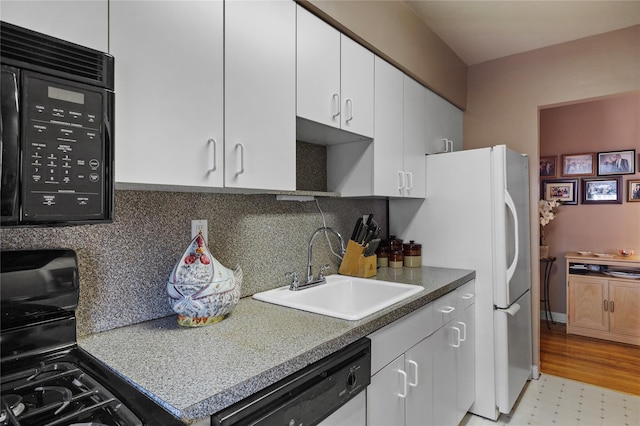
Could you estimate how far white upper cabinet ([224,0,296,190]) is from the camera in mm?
1182

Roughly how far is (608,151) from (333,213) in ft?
10.9

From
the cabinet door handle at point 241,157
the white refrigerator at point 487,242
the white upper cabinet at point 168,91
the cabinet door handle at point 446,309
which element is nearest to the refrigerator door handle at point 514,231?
the white refrigerator at point 487,242

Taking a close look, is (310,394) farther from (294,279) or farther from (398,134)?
(398,134)

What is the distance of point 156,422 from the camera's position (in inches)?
26.4

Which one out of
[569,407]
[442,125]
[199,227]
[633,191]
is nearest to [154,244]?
[199,227]

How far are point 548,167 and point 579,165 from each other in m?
0.28

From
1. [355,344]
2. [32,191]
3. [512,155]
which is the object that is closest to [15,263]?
[32,191]

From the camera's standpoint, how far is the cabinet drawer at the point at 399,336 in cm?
128

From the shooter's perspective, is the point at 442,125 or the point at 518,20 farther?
the point at 442,125

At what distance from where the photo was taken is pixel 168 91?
1.01m

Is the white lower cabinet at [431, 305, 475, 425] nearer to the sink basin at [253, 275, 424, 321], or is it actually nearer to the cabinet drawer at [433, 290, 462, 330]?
the cabinet drawer at [433, 290, 462, 330]

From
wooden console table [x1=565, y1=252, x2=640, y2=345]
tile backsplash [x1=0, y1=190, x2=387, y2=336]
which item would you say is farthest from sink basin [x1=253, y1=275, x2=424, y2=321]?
wooden console table [x1=565, y1=252, x2=640, y2=345]

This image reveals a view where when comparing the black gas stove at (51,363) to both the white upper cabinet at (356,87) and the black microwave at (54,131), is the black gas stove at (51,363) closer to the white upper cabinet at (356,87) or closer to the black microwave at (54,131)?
the black microwave at (54,131)

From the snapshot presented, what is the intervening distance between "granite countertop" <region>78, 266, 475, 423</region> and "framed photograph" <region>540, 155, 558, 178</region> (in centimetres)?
351
